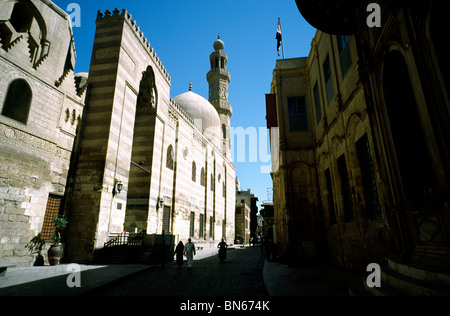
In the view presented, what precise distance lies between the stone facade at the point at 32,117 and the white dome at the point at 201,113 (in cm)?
1931

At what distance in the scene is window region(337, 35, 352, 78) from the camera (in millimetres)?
8305

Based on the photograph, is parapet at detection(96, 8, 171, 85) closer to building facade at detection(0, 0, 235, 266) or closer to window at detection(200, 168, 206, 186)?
building facade at detection(0, 0, 235, 266)

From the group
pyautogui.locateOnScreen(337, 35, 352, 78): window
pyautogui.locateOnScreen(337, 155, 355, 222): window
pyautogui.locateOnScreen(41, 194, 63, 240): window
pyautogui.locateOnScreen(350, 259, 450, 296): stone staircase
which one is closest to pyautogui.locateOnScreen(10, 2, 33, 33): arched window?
pyautogui.locateOnScreen(41, 194, 63, 240): window

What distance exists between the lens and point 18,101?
10.2 m

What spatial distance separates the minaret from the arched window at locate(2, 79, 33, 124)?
27173mm

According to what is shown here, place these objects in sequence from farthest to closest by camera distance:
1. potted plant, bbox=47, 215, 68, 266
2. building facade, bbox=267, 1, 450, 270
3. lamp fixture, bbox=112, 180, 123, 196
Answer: lamp fixture, bbox=112, 180, 123, 196 → potted plant, bbox=47, 215, 68, 266 → building facade, bbox=267, 1, 450, 270

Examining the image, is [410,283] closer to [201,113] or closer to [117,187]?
[117,187]

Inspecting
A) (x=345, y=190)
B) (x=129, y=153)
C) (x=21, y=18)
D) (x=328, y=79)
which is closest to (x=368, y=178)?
(x=345, y=190)

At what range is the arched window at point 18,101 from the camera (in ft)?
32.3

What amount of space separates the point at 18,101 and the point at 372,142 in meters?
13.4
